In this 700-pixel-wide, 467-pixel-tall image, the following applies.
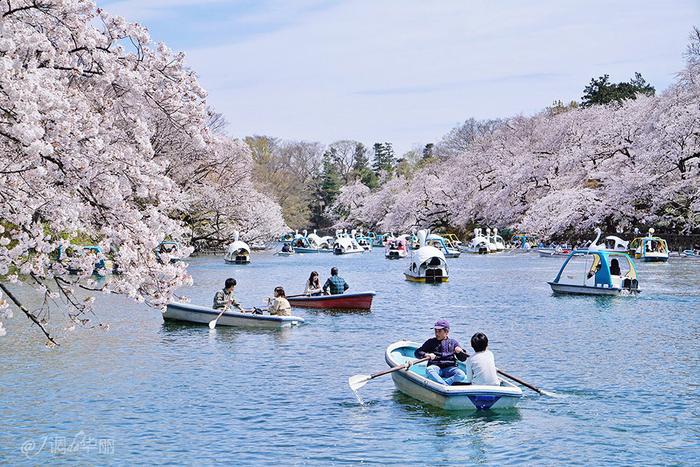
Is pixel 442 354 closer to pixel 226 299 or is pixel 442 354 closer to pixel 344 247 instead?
pixel 226 299

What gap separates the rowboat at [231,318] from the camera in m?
24.8

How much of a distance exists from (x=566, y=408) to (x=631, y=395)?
1871 millimetres

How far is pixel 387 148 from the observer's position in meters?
148

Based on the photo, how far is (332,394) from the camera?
16.4m

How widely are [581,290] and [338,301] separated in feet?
39.4

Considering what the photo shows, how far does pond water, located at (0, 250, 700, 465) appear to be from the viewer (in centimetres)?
1279

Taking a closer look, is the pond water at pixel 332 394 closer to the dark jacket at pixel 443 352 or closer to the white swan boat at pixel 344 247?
the dark jacket at pixel 443 352

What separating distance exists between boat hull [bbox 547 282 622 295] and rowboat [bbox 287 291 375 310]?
34.3 ft

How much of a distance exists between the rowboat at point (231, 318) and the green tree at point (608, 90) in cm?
8709

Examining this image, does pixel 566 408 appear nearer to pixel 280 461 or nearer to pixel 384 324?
pixel 280 461

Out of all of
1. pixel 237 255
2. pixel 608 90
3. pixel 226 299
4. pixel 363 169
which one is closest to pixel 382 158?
pixel 363 169

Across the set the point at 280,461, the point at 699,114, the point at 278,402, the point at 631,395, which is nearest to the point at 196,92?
the point at 280,461

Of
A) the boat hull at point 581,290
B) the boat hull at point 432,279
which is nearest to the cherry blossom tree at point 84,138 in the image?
the boat hull at point 581,290
